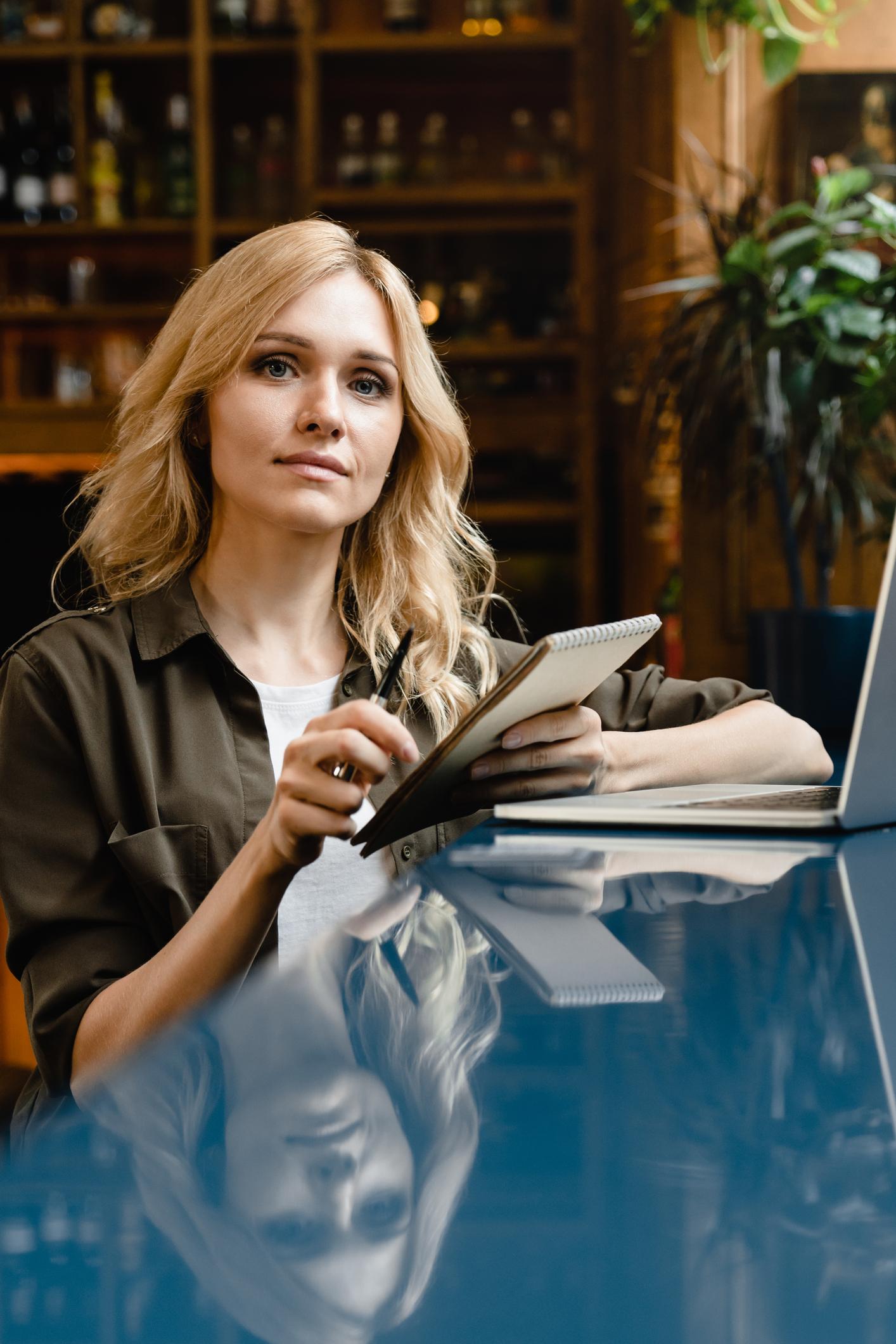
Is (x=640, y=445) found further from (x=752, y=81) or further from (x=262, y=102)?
(x=262, y=102)

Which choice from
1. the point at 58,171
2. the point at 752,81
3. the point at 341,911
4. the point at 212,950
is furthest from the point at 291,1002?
the point at 58,171

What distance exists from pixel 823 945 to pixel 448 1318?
420mm

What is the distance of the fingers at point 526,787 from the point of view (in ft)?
3.35

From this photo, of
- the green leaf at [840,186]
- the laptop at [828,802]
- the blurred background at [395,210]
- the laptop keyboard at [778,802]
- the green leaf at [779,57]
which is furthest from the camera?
the blurred background at [395,210]

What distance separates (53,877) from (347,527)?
0.62 m

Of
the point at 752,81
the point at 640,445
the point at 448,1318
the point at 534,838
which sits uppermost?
the point at 752,81

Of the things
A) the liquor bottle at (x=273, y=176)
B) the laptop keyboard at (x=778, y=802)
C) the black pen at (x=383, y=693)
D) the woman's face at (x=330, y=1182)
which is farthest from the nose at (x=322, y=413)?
the liquor bottle at (x=273, y=176)

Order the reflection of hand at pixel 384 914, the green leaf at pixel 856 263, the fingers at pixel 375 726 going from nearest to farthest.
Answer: the reflection of hand at pixel 384 914 < the fingers at pixel 375 726 < the green leaf at pixel 856 263

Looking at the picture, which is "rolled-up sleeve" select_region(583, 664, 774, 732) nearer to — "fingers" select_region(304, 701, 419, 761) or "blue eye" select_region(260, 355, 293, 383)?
"blue eye" select_region(260, 355, 293, 383)

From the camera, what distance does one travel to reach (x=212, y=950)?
93 centimetres

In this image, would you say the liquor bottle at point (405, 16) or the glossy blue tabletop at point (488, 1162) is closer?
the glossy blue tabletop at point (488, 1162)

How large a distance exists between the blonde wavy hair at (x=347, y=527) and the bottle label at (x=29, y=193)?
3128 millimetres

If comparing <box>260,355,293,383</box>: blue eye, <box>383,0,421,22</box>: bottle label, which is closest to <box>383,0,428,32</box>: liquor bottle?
<box>383,0,421,22</box>: bottle label

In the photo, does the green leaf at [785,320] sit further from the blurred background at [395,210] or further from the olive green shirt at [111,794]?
the olive green shirt at [111,794]
